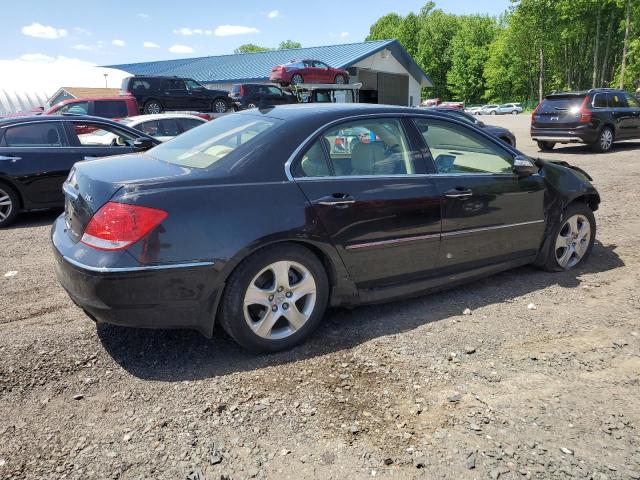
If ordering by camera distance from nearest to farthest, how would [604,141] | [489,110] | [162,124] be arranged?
[162,124]
[604,141]
[489,110]

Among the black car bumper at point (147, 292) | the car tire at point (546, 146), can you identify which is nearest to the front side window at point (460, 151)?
the black car bumper at point (147, 292)

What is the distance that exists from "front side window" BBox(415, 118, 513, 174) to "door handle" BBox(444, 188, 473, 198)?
0.16 metres

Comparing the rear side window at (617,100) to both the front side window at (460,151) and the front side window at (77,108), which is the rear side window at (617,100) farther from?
the front side window at (77,108)

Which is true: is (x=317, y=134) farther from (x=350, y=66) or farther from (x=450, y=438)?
(x=350, y=66)

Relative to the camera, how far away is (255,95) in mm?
22609

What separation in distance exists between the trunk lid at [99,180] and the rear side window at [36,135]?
452 cm

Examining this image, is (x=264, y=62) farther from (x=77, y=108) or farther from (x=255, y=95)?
(x=77, y=108)

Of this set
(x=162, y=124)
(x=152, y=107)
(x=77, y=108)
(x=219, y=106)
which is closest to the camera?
(x=162, y=124)

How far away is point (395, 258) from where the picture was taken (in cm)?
370

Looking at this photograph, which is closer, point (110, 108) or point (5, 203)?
point (5, 203)

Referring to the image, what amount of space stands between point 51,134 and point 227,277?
5868 mm

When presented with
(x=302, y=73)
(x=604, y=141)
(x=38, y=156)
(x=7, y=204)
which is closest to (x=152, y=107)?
(x=302, y=73)

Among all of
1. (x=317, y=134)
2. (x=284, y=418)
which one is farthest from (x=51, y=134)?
(x=284, y=418)

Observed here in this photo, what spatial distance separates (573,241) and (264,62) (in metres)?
37.2
